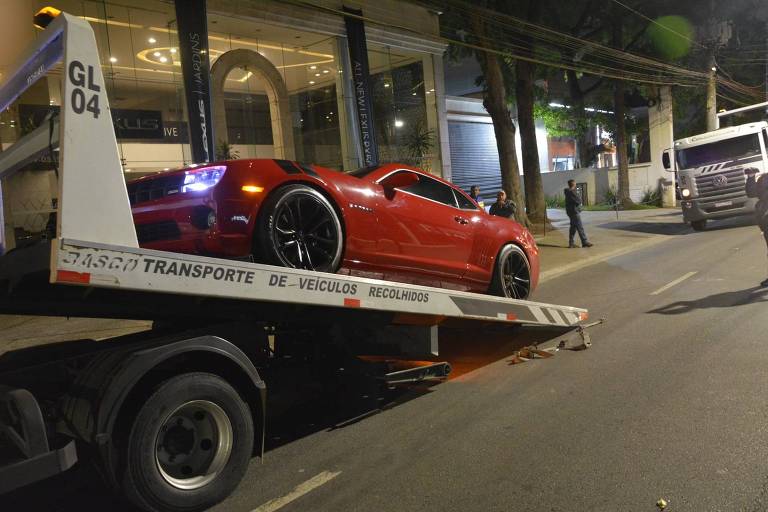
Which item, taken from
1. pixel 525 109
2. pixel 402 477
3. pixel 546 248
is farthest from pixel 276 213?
pixel 525 109

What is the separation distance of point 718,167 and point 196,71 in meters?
15.0

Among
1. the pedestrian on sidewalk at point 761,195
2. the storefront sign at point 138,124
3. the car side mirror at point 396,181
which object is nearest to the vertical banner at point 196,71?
the storefront sign at point 138,124

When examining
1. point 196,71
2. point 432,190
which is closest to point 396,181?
point 432,190

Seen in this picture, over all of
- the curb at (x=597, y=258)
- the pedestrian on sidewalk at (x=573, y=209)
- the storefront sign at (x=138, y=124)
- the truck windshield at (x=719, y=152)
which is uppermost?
the storefront sign at (x=138, y=124)

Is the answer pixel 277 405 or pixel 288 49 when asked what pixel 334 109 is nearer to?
pixel 288 49

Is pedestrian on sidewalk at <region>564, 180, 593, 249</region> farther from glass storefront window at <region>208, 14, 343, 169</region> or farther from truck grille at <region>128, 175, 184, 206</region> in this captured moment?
truck grille at <region>128, 175, 184, 206</region>

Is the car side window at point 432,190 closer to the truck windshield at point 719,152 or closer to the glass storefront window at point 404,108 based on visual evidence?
the glass storefront window at point 404,108

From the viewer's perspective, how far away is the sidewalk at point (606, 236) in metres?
13.8

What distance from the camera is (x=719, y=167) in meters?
17.6

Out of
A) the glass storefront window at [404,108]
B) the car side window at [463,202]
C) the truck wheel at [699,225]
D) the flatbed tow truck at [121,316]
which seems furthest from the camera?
the glass storefront window at [404,108]

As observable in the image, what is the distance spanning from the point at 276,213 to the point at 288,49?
1423 centimetres

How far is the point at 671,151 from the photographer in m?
18.5

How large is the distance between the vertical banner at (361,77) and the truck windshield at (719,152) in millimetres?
9904

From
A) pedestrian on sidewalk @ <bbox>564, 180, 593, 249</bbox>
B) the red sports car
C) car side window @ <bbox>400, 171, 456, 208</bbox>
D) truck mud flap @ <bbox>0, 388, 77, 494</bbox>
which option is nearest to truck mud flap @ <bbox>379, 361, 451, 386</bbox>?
the red sports car
